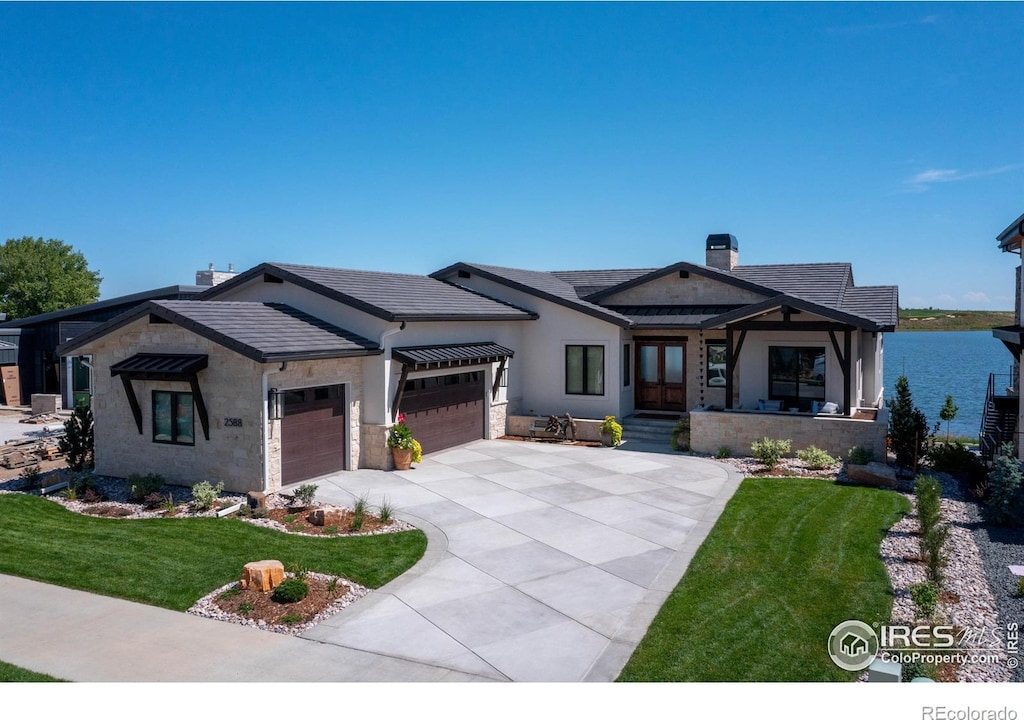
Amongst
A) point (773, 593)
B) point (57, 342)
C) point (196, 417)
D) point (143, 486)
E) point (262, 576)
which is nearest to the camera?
point (773, 593)

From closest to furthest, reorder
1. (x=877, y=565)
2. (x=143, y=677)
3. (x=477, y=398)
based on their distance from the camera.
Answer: (x=143, y=677)
(x=877, y=565)
(x=477, y=398)

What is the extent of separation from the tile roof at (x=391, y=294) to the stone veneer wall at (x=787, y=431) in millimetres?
6409

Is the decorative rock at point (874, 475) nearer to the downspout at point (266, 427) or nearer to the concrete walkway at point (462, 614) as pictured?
the concrete walkway at point (462, 614)

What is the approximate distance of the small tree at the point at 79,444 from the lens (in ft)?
54.7

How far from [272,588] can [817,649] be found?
21.3 feet

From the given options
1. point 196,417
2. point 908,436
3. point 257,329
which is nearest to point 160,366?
point 196,417

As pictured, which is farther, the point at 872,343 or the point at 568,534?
the point at 872,343

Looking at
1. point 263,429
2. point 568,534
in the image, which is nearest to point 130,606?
point 263,429

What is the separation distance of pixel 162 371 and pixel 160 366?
320 mm

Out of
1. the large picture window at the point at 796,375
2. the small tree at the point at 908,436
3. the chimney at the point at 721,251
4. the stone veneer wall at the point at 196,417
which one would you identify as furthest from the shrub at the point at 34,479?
the chimney at the point at 721,251

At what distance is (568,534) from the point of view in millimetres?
11922

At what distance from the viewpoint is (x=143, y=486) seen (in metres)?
14.0

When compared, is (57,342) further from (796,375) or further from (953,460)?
(953,460)

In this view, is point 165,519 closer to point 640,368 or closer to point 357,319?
point 357,319
